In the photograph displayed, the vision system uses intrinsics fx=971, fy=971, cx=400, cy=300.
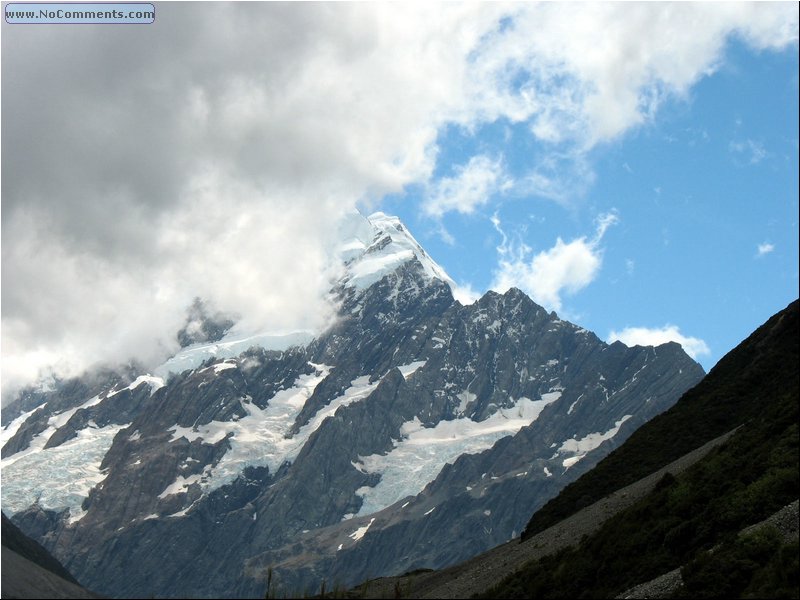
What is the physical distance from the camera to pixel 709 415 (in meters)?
90.4

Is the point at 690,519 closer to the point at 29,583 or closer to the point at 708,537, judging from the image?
the point at 708,537

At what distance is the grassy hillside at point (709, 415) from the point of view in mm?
86438

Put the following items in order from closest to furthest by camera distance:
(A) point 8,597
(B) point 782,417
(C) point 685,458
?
(A) point 8,597
(B) point 782,417
(C) point 685,458

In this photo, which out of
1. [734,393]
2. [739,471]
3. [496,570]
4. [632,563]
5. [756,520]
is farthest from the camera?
[734,393]

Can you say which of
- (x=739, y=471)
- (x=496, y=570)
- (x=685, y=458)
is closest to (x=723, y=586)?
(x=739, y=471)

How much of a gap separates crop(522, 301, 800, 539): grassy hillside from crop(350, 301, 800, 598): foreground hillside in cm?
16

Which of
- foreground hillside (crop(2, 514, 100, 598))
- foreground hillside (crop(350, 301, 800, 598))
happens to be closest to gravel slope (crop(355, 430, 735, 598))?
foreground hillside (crop(350, 301, 800, 598))

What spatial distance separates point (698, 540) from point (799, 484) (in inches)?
237

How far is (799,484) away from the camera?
50.8 m

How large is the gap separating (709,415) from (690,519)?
3770 centimetres

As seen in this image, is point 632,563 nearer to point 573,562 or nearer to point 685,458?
point 573,562

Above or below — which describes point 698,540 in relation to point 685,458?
below

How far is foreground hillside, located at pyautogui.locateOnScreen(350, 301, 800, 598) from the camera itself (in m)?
45.8

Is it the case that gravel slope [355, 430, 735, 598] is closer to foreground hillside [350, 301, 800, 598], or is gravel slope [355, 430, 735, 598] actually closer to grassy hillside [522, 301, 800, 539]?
foreground hillside [350, 301, 800, 598]
